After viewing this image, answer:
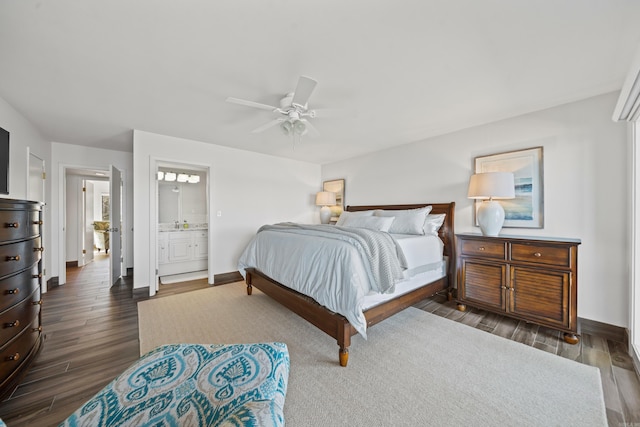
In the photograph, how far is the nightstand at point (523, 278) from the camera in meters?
2.30

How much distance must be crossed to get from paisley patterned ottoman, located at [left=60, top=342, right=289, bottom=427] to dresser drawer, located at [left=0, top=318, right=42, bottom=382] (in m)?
1.59

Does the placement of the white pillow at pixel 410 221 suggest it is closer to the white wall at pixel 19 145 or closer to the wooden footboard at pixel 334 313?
the wooden footboard at pixel 334 313

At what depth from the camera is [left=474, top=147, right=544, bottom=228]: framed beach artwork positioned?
9.38ft

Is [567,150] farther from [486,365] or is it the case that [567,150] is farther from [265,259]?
[265,259]

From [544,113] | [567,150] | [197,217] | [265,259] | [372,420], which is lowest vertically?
[372,420]

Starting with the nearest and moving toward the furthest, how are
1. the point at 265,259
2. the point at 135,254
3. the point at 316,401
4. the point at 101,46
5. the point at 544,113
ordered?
the point at 316,401, the point at 101,46, the point at 544,113, the point at 265,259, the point at 135,254

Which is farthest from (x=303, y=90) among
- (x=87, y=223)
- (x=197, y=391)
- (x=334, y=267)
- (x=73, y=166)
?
(x=87, y=223)

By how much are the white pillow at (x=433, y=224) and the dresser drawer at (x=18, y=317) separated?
4004 mm

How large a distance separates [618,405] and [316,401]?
1.93m

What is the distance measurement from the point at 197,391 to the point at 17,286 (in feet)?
6.43

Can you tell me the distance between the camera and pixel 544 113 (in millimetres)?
2848

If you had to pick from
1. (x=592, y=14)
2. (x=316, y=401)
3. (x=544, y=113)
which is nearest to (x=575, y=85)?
(x=544, y=113)

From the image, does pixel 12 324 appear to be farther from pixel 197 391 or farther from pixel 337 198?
pixel 337 198

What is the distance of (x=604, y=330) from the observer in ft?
7.93
